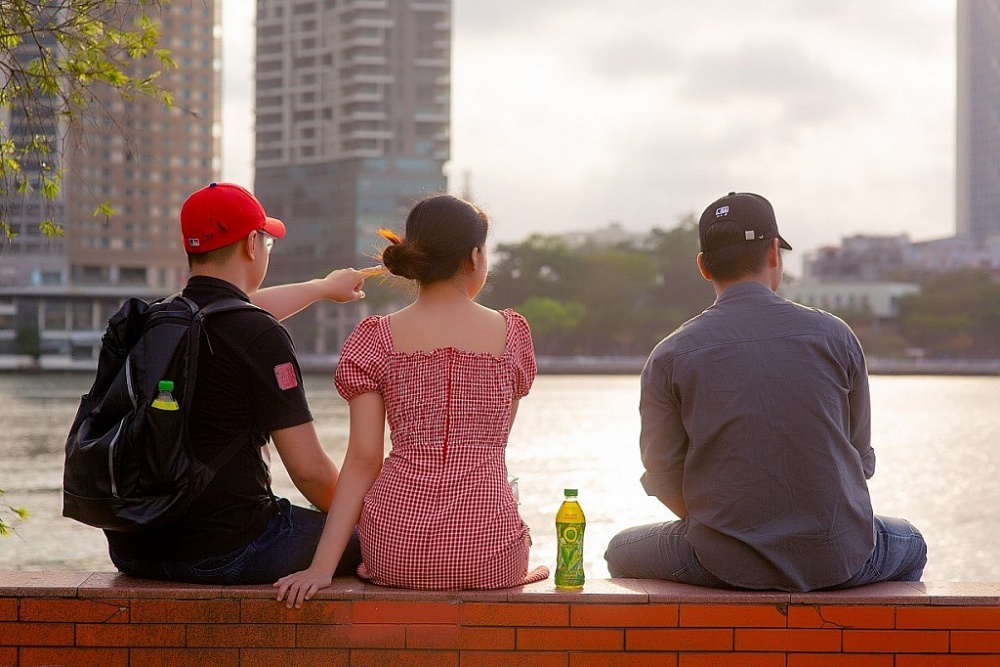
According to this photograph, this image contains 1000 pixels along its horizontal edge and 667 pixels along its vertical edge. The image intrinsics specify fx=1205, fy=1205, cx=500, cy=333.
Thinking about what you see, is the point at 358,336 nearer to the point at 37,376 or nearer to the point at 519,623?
the point at 519,623

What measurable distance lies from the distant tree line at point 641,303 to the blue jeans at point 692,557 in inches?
2734

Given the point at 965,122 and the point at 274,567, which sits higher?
the point at 965,122

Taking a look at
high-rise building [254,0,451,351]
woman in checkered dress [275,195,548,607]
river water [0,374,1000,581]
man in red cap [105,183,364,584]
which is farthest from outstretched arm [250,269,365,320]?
high-rise building [254,0,451,351]

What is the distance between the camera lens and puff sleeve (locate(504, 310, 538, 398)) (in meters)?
2.68

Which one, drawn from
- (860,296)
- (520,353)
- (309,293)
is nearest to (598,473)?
(309,293)

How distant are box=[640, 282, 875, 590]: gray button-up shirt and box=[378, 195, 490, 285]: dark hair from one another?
1.66ft

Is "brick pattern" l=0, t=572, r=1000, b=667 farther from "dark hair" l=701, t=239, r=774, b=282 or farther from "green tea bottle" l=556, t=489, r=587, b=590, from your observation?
"dark hair" l=701, t=239, r=774, b=282

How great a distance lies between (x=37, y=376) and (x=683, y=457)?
6769 cm

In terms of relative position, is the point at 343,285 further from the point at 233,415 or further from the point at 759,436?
the point at 759,436

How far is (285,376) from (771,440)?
1.06 m

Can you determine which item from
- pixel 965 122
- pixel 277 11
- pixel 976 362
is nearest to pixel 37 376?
pixel 277 11

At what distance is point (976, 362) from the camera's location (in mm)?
76188

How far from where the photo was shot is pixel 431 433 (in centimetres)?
260

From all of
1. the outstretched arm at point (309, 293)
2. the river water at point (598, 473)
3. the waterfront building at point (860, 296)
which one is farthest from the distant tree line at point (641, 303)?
the outstretched arm at point (309, 293)
